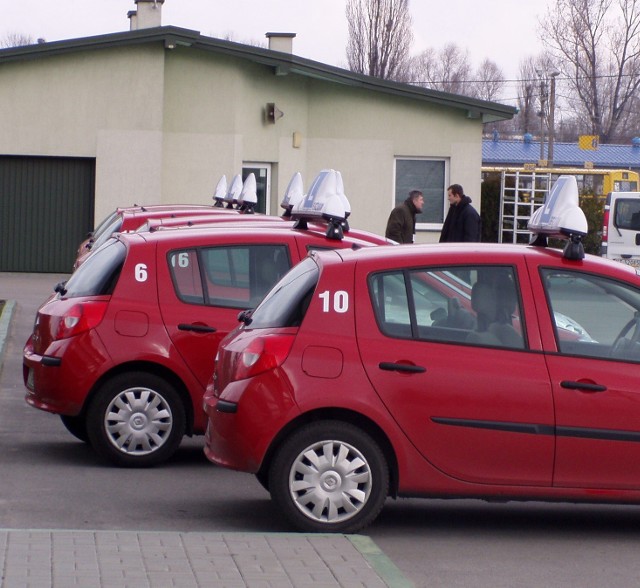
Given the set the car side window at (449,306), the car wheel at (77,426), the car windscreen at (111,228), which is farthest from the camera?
the car windscreen at (111,228)

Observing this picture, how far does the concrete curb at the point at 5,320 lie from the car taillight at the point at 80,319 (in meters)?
5.11

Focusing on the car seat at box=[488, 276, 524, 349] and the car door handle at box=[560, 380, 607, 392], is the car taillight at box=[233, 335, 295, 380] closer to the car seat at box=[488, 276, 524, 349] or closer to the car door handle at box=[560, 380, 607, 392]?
the car seat at box=[488, 276, 524, 349]

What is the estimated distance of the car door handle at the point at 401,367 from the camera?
258 inches

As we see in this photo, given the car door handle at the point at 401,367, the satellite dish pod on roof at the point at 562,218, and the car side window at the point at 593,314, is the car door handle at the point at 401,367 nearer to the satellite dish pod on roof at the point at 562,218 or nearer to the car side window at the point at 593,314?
the car side window at the point at 593,314

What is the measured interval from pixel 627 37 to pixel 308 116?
Result: 59.0 meters

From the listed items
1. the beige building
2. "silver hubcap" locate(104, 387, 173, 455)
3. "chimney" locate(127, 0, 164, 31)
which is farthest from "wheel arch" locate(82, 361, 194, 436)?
"chimney" locate(127, 0, 164, 31)

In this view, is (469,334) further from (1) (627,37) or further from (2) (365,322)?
(1) (627,37)

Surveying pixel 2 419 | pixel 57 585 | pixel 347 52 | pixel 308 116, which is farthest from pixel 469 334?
pixel 347 52

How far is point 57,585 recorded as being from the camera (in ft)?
17.7

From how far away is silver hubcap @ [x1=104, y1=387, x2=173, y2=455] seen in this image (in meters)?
8.38

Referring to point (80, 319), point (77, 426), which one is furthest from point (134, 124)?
point (80, 319)

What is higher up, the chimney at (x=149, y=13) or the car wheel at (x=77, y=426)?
the chimney at (x=149, y=13)

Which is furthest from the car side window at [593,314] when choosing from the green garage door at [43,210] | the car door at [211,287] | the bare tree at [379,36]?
the bare tree at [379,36]

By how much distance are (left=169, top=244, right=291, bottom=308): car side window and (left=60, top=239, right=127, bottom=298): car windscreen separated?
37 cm
